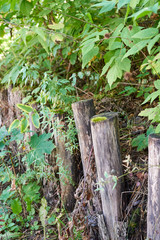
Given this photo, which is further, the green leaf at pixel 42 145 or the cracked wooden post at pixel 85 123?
the green leaf at pixel 42 145

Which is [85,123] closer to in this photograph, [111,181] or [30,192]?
[111,181]

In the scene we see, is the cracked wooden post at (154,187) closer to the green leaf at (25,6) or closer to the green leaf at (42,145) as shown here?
the green leaf at (42,145)

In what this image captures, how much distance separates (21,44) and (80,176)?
1664mm

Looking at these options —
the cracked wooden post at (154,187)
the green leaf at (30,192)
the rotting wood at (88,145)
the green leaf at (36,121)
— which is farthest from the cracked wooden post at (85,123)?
the green leaf at (30,192)

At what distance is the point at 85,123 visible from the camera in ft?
6.14

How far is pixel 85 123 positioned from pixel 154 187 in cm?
80

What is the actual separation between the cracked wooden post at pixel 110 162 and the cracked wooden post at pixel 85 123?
231 mm

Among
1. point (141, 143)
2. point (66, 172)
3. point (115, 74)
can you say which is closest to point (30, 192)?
point (66, 172)

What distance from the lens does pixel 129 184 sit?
5.86 feet

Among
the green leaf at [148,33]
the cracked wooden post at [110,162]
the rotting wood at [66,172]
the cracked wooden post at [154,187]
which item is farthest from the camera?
the rotting wood at [66,172]

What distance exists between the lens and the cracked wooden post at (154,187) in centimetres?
128

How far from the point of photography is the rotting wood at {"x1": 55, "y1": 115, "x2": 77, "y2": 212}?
212 centimetres

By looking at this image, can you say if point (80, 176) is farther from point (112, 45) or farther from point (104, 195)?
point (112, 45)

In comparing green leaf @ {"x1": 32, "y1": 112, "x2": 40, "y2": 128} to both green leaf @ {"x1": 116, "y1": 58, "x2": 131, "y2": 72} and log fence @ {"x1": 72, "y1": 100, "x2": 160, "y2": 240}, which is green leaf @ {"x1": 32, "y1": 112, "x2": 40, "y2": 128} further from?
green leaf @ {"x1": 116, "y1": 58, "x2": 131, "y2": 72}
